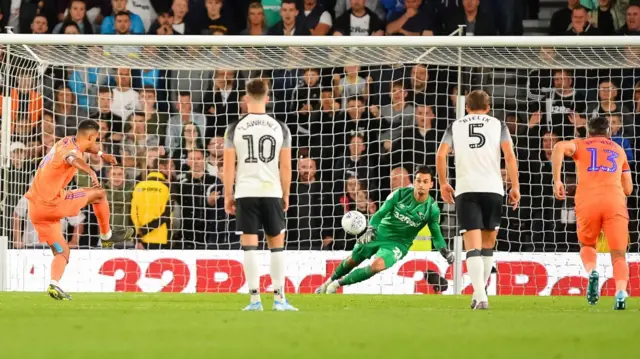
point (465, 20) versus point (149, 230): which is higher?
point (465, 20)

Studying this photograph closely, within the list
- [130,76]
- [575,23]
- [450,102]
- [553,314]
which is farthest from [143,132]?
[553,314]

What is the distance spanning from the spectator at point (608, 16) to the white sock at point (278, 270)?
9.15 m

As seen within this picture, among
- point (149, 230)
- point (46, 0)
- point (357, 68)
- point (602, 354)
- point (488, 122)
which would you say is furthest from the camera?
point (46, 0)

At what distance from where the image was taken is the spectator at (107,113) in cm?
1662

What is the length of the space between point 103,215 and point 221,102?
3.74 metres

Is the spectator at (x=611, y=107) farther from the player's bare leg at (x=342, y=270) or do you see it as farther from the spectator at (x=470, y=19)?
the player's bare leg at (x=342, y=270)

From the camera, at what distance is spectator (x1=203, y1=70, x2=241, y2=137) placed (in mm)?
16641

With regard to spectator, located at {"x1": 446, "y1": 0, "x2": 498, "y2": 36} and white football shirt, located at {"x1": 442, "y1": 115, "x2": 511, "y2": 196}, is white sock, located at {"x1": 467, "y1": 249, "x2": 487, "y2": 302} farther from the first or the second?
spectator, located at {"x1": 446, "y1": 0, "x2": 498, "y2": 36}

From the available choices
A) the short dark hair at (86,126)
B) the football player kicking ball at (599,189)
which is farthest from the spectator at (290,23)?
the football player kicking ball at (599,189)

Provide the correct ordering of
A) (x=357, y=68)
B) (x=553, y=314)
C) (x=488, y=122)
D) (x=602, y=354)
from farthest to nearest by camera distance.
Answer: (x=357, y=68) → (x=488, y=122) → (x=553, y=314) → (x=602, y=354)

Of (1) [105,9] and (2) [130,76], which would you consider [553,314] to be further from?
(1) [105,9]

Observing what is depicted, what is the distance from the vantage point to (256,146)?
9734mm

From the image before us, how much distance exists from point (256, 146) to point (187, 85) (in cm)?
794

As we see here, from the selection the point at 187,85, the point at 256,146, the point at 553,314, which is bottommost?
the point at 553,314
